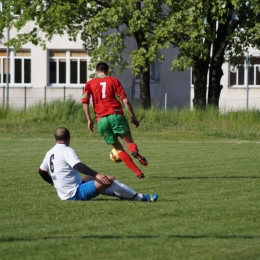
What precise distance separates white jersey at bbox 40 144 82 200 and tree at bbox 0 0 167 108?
75.6ft

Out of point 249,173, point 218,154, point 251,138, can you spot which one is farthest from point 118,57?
point 249,173

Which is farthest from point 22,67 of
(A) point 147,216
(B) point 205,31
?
(A) point 147,216

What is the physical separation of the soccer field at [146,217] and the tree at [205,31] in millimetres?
16586

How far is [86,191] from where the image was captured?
1062 centimetres

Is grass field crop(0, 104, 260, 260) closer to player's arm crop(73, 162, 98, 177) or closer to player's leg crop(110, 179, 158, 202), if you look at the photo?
player's leg crop(110, 179, 158, 202)

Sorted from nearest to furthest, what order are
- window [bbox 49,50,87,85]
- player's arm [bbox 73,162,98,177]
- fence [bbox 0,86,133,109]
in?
player's arm [bbox 73,162,98,177]
fence [bbox 0,86,133,109]
window [bbox 49,50,87,85]

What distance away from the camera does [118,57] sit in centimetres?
3544

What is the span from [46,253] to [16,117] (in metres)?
26.5

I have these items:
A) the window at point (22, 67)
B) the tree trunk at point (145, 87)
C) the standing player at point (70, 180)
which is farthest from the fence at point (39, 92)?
the standing player at point (70, 180)

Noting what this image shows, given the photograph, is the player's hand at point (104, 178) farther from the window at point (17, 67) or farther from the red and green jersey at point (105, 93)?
the window at point (17, 67)

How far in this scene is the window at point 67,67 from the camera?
156ft

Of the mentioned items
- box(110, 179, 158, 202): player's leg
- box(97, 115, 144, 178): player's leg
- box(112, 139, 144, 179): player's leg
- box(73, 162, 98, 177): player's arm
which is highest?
box(97, 115, 144, 178): player's leg

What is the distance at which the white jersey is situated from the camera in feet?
33.8

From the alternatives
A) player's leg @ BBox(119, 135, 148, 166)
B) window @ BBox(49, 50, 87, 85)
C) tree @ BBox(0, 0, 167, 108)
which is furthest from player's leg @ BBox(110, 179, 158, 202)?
window @ BBox(49, 50, 87, 85)
